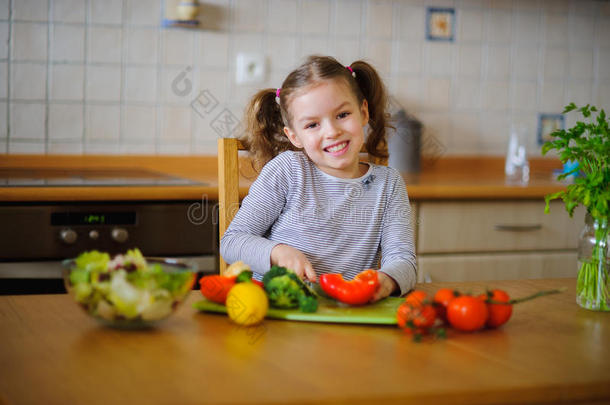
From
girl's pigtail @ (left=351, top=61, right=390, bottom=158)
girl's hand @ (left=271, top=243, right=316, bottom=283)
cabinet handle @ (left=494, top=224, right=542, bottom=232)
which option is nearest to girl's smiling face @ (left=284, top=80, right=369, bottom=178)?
girl's pigtail @ (left=351, top=61, right=390, bottom=158)

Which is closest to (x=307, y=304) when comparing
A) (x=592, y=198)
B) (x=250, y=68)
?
(x=592, y=198)

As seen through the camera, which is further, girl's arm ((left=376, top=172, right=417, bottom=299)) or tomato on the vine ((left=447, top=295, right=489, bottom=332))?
girl's arm ((left=376, top=172, right=417, bottom=299))

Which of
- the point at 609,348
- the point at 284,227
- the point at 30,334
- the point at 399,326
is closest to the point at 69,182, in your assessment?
the point at 284,227

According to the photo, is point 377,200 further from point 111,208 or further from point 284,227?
point 111,208

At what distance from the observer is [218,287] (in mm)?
1054

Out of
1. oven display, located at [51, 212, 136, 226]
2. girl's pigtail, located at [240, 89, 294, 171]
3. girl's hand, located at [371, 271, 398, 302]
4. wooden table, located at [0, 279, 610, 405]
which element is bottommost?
wooden table, located at [0, 279, 610, 405]

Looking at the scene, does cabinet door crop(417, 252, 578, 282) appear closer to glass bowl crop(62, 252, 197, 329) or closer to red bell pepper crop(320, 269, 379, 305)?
red bell pepper crop(320, 269, 379, 305)

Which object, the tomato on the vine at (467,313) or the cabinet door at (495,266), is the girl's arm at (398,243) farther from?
the cabinet door at (495,266)

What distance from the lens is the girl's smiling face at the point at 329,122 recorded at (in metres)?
1.52

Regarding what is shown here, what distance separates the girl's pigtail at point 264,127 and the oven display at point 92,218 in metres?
0.47

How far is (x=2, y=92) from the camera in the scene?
7.69 ft

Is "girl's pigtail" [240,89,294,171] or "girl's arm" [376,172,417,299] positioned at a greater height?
"girl's pigtail" [240,89,294,171]

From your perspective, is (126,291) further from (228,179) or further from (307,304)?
(228,179)

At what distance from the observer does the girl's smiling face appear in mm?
1518
